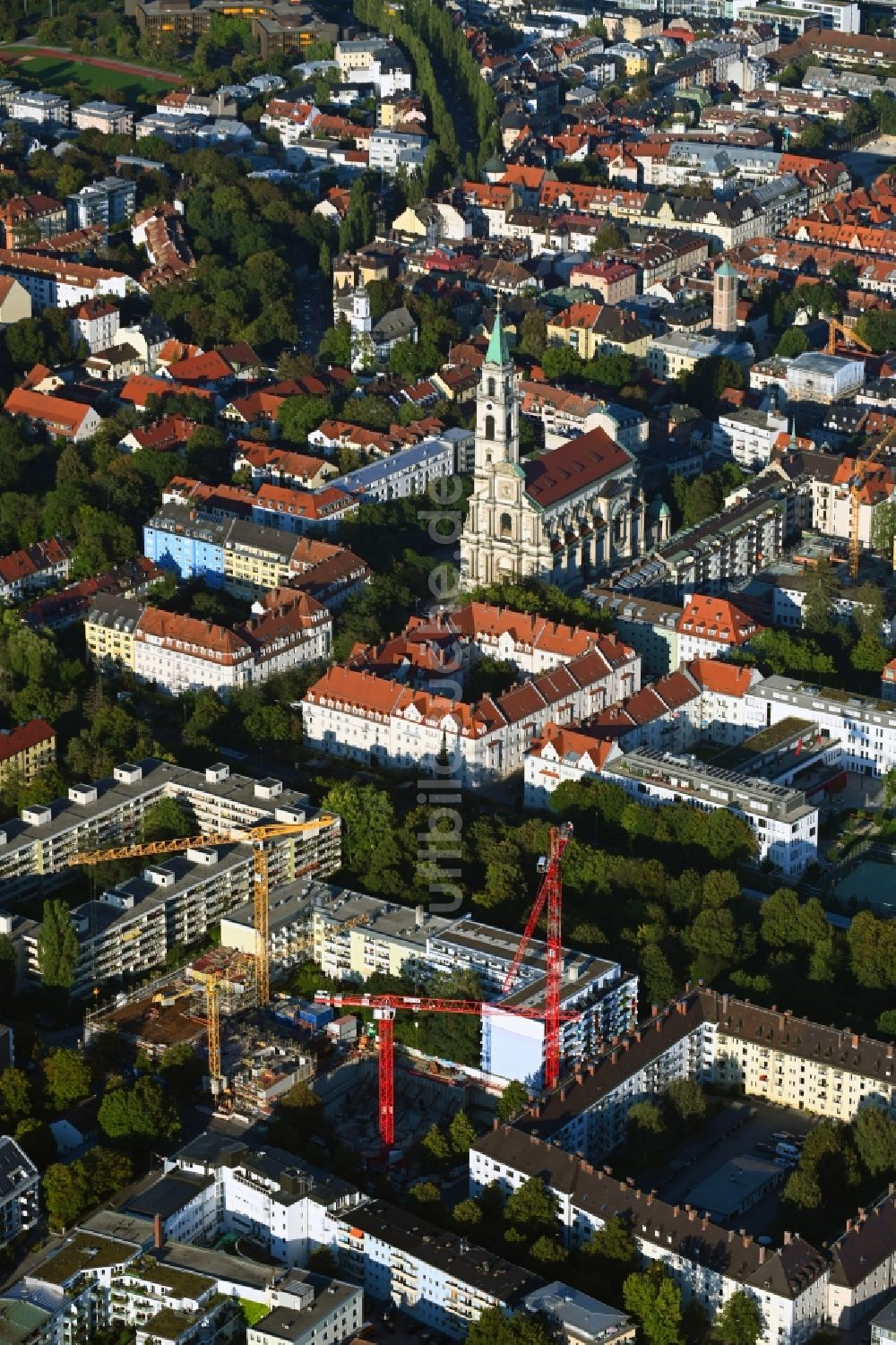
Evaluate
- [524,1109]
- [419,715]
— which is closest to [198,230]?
[419,715]

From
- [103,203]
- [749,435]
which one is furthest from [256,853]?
[103,203]

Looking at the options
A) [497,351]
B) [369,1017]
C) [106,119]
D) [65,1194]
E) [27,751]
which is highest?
[497,351]

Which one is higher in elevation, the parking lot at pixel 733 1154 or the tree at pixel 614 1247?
the tree at pixel 614 1247

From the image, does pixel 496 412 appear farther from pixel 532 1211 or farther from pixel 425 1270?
pixel 425 1270

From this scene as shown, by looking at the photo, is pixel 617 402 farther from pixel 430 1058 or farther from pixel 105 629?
pixel 430 1058

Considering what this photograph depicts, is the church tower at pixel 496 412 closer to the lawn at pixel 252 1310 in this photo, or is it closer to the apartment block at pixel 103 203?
the apartment block at pixel 103 203

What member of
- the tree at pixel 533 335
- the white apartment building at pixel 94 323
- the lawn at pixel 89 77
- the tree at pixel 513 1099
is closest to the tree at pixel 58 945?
the tree at pixel 513 1099
